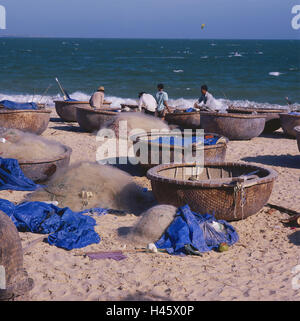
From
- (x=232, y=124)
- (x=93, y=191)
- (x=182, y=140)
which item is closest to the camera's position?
(x=93, y=191)

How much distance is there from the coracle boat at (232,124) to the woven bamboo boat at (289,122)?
78cm

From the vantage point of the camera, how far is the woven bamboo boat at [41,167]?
7852 mm

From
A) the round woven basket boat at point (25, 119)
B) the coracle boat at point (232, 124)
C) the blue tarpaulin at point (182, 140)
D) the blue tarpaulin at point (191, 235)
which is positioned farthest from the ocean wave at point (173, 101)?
the blue tarpaulin at point (191, 235)

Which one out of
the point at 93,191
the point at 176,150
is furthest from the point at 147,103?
the point at 93,191

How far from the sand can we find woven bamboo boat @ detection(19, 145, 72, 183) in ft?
5.95

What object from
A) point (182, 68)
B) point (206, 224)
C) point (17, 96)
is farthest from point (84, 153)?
point (182, 68)

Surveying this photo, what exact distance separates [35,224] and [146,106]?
7.35 m

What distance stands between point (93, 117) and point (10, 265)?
9.14 m

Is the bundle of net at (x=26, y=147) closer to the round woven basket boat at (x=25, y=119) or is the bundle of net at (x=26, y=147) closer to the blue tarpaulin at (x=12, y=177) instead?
the blue tarpaulin at (x=12, y=177)

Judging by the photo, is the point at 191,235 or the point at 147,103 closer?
the point at 191,235

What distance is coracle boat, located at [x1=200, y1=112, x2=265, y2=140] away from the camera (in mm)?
12000

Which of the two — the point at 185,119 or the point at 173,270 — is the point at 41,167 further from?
the point at 185,119

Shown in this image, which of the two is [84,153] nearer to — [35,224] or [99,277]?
[35,224]

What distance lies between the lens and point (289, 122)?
1273 centimetres
